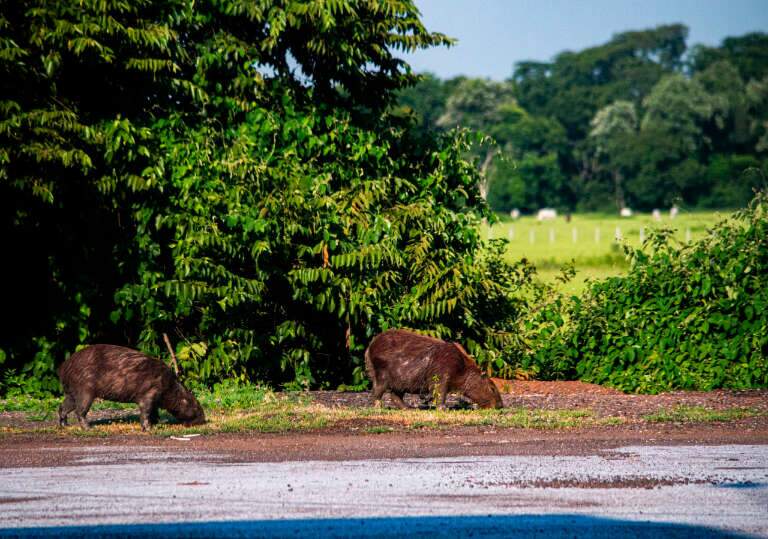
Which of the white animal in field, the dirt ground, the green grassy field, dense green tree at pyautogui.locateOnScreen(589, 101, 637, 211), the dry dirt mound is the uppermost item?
dense green tree at pyautogui.locateOnScreen(589, 101, 637, 211)

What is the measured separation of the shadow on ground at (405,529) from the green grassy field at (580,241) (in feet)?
35.7

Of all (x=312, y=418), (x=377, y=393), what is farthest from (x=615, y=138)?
(x=312, y=418)

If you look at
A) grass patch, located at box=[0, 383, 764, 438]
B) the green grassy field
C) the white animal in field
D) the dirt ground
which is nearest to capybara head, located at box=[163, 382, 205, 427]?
grass patch, located at box=[0, 383, 764, 438]

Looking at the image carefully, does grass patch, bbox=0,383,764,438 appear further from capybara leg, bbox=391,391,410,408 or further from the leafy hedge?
the leafy hedge

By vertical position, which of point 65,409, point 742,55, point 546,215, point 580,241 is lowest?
point 65,409

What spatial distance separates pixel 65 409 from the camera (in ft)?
41.1

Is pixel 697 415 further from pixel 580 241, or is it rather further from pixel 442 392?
pixel 580 241

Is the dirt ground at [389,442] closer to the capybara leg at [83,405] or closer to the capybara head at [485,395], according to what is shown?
the capybara leg at [83,405]

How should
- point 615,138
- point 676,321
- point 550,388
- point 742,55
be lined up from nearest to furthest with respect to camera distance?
1. point 550,388
2. point 676,321
3. point 615,138
4. point 742,55

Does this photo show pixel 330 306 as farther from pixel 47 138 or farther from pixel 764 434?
pixel 764 434

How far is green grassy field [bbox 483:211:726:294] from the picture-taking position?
3538 centimetres

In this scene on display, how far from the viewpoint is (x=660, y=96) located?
102m

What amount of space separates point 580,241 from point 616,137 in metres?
40.4

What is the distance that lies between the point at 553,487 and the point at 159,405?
5.22 metres
